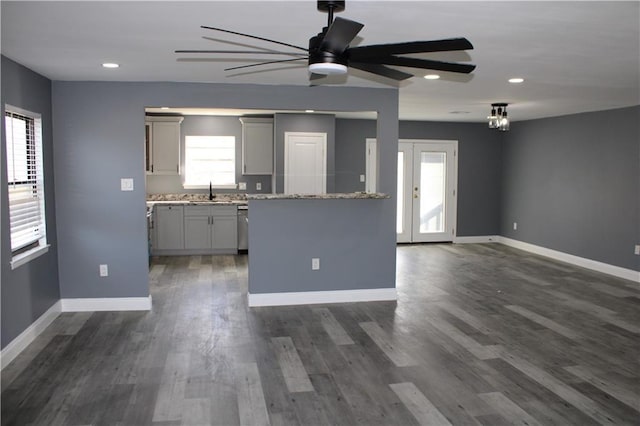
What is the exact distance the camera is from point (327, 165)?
8.02 meters

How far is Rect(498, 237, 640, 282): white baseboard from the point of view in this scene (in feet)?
21.8

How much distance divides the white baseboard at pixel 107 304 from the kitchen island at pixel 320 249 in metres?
1.06

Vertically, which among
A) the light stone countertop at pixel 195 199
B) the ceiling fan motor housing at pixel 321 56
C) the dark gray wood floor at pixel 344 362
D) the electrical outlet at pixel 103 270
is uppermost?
the ceiling fan motor housing at pixel 321 56

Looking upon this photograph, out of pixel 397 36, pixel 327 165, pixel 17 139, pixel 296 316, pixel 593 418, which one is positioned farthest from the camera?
pixel 327 165

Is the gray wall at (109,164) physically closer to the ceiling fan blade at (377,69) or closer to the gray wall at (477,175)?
the ceiling fan blade at (377,69)

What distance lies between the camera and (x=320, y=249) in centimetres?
541

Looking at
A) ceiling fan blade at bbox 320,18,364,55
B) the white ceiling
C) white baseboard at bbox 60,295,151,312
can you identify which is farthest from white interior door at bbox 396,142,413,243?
ceiling fan blade at bbox 320,18,364,55

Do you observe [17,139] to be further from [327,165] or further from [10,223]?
[327,165]

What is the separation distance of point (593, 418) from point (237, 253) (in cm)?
601

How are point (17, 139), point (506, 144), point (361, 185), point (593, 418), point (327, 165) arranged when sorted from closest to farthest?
point (593, 418)
point (17, 139)
point (361, 185)
point (327, 165)
point (506, 144)

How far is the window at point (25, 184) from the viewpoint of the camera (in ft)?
13.0

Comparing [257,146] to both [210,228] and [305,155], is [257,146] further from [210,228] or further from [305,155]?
[210,228]

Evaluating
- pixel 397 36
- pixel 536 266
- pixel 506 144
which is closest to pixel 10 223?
pixel 397 36

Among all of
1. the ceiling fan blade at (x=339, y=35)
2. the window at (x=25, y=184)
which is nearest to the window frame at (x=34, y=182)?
the window at (x=25, y=184)
